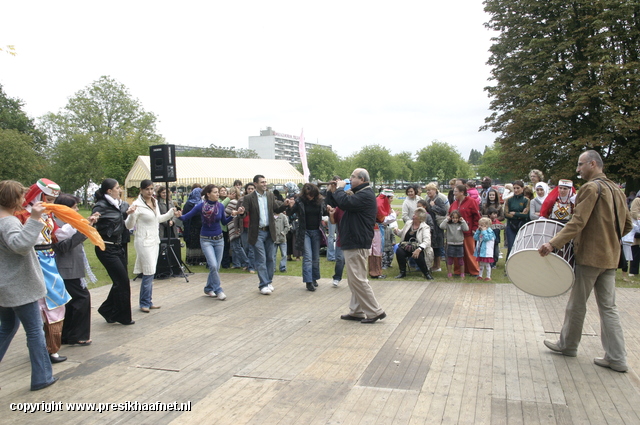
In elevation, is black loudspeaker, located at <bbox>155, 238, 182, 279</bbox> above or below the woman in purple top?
below

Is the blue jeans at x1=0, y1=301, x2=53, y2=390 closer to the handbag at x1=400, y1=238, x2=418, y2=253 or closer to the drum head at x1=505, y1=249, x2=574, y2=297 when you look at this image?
the drum head at x1=505, y1=249, x2=574, y2=297

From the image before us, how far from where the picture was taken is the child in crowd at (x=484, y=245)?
955 centimetres

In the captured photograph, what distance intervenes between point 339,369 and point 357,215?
94.4 inches

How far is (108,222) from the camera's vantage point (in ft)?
21.5

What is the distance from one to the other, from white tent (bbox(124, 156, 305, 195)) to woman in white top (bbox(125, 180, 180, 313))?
27808mm

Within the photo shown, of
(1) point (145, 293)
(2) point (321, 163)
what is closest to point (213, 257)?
(1) point (145, 293)

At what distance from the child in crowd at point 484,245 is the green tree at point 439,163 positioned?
82529 millimetres

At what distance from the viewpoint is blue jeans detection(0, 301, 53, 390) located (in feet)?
14.3

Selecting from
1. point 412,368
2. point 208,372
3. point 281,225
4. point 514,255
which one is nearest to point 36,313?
point 208,372

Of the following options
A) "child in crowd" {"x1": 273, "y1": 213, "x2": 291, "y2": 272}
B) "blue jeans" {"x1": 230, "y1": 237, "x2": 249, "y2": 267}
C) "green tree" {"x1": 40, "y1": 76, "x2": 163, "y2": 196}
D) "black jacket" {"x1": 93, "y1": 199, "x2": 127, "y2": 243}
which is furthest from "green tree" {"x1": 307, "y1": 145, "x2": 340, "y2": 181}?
"black jacket" {"x1": 93, "y1": 199, "x2": 127, "y2": 243}

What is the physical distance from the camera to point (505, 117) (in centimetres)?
2859

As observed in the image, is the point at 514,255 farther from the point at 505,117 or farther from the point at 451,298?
the point at 505,117

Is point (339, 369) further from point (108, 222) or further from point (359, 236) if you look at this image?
point (108, 222)

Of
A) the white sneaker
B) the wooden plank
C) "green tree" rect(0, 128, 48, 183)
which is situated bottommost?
the white sneaker
